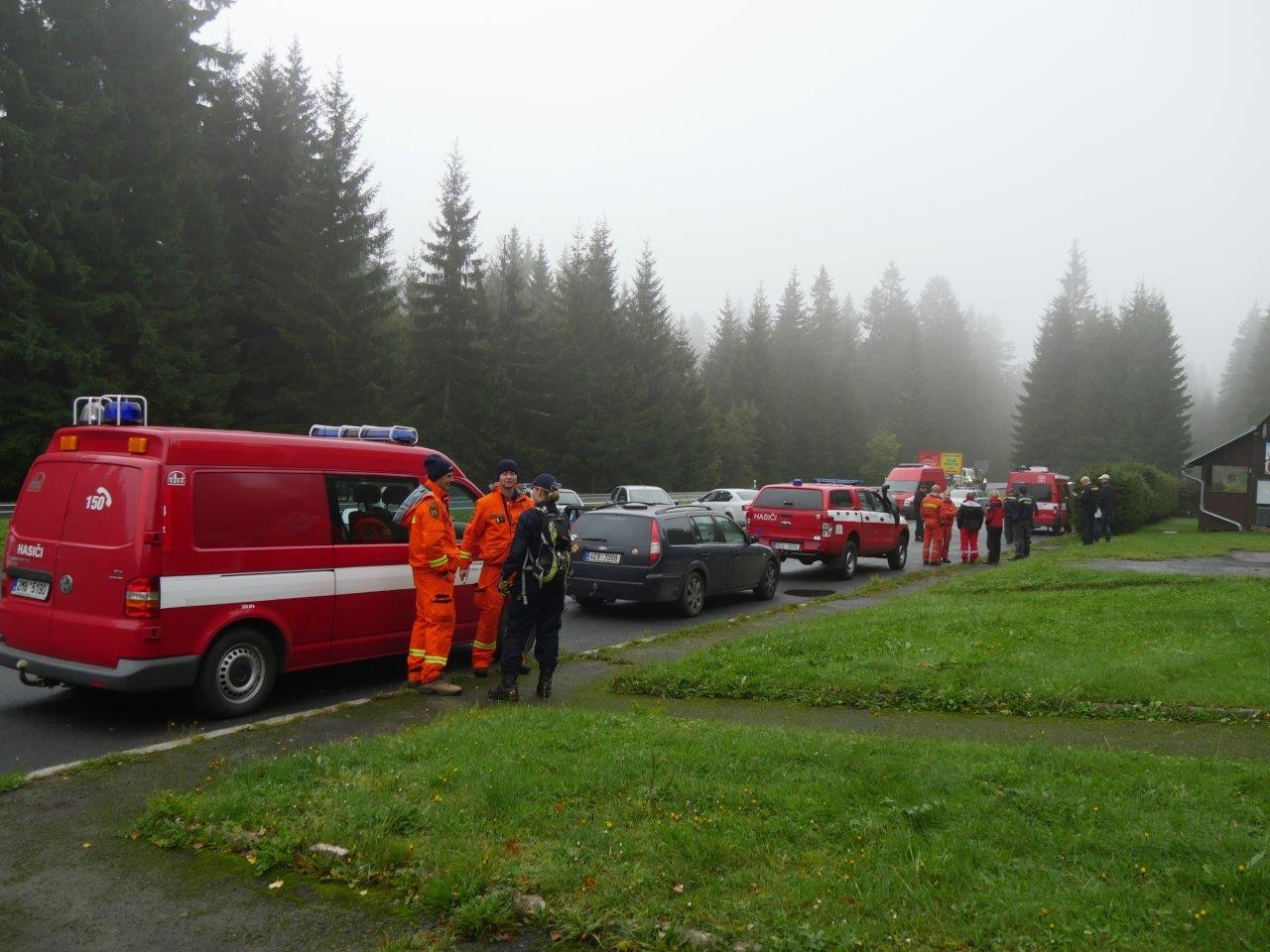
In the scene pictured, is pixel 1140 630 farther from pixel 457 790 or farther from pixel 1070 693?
pixel 457 790

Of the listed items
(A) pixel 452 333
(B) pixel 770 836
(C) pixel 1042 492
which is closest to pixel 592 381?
(A) pixel 452 333

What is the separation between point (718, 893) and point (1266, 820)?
8.94 feet

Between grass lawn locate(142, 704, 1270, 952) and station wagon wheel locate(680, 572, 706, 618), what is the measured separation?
7.60m

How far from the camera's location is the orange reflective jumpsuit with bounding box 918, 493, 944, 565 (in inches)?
875

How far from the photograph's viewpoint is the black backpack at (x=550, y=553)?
26.5 ft

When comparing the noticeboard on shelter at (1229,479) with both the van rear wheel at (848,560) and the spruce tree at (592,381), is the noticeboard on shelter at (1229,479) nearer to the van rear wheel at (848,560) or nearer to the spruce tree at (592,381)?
the van rear wheel at (848,560)

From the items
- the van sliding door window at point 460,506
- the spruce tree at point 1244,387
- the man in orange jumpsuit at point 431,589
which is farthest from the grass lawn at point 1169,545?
the spruce tree at point 1244,387

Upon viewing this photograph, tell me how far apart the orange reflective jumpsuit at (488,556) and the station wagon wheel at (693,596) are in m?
5.06

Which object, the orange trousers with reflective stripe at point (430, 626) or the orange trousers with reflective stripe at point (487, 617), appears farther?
the orange trousers with reflective stripe at point (487, 617)

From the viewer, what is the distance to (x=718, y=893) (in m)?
3.92

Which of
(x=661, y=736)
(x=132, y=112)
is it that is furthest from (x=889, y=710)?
(x=132, y=112)

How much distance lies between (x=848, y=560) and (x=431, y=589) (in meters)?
12.7

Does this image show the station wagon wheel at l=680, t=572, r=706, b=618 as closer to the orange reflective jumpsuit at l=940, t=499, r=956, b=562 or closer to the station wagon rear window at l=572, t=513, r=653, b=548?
the station wagon rear window at l=572, t=513, r=653, b=548

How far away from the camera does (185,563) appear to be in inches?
277
